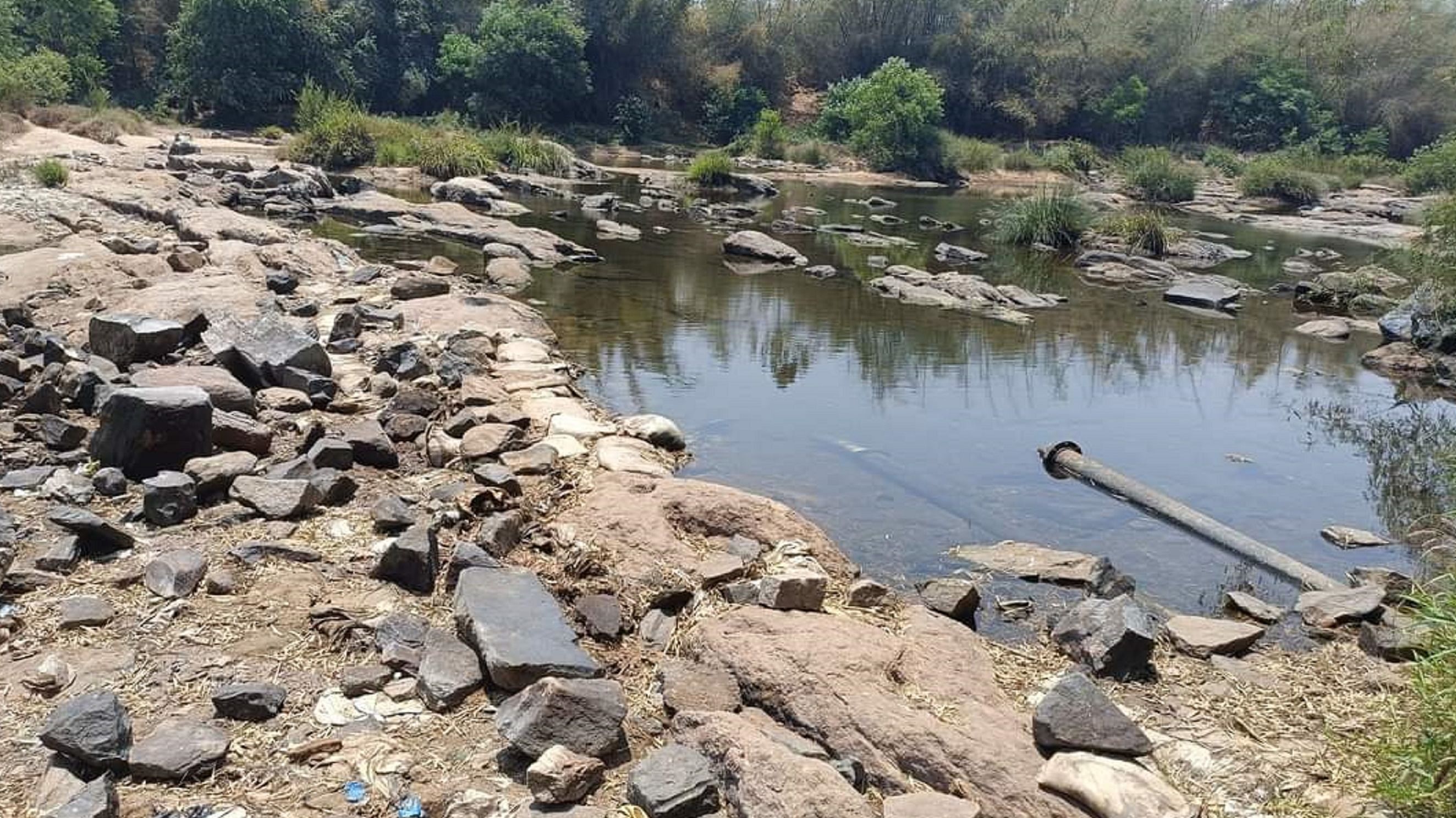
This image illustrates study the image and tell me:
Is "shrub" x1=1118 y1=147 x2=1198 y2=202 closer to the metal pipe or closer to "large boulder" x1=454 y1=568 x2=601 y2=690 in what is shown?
the metal pipe

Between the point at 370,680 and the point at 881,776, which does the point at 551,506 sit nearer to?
the point at 370,680

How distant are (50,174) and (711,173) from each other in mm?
15043

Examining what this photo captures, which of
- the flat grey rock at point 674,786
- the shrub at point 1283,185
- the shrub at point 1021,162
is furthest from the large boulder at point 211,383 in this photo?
the shrub at point 1021,162

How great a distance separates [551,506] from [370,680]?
191 cm

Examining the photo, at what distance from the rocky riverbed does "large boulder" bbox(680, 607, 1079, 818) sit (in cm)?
1

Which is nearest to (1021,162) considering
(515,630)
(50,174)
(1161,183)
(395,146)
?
(1161,183)

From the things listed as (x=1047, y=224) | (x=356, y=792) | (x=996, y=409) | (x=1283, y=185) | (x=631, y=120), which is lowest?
(x=996, y=409)

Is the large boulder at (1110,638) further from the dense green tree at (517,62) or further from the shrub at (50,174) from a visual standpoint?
the dense green tree at (517,62)

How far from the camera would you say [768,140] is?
36.2 meters

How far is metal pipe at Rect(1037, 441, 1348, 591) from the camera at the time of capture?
595cm

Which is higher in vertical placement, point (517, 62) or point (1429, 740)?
point (517, 62)

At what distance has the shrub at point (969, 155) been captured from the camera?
35.6 m

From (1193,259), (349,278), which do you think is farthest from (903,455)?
(1193,259)

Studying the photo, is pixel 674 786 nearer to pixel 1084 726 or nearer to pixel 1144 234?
pixel 1084 726
